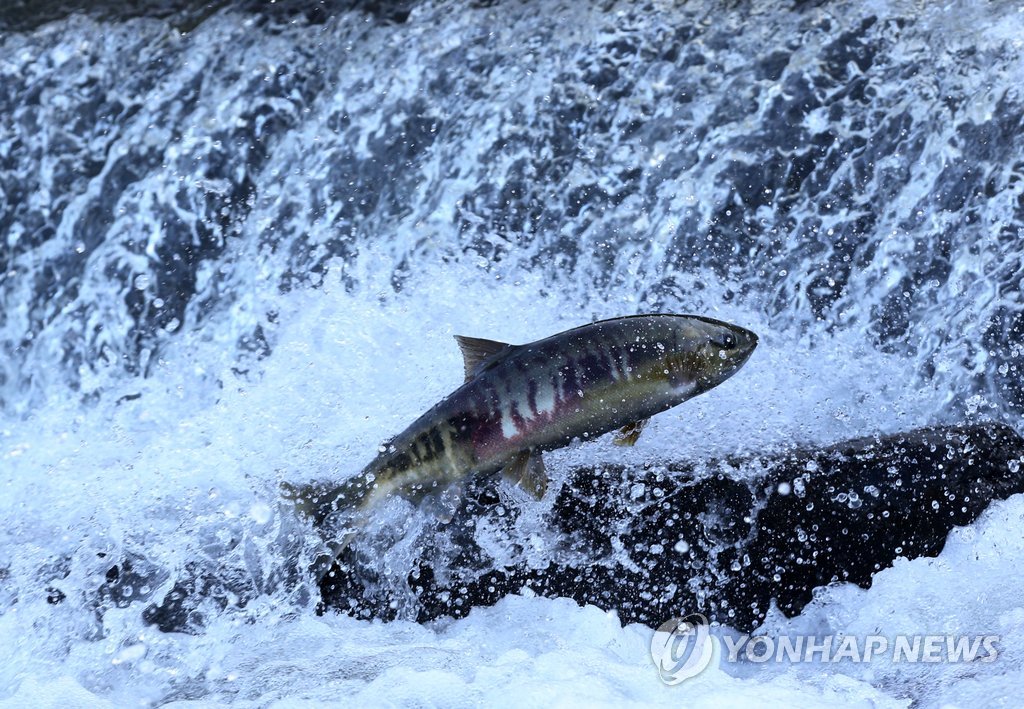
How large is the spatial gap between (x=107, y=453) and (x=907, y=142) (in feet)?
10.9

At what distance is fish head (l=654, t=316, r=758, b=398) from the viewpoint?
2734 millimetres

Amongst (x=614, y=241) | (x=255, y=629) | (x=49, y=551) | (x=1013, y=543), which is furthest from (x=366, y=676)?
(x=614, y=241)

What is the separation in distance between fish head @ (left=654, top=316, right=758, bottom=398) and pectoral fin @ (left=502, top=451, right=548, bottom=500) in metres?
0.40

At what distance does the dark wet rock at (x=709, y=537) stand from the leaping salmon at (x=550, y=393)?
27 centimetres

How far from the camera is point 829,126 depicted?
4238mm

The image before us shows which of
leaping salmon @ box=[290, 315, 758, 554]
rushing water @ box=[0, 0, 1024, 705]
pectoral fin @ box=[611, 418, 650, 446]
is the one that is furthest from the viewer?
rushing water @ box=[0, 0, 1024, 705]

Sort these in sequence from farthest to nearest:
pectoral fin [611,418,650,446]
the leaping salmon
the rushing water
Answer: the rushing water
pectoral fin [611,418,650,446]
the leaping salmon

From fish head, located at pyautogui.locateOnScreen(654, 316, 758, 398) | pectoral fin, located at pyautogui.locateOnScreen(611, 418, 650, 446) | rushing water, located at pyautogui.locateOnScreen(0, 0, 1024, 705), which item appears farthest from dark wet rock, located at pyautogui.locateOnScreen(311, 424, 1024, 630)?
fish head, located at pyautogui.locateOnScreen(654, 316, 758, 398)

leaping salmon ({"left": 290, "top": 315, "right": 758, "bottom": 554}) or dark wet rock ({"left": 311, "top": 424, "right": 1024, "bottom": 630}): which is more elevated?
leaping salmon ({"left": 290, "top": 315, "right": 758, "bottom": 554})

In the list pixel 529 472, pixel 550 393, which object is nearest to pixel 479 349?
pixel 550 393

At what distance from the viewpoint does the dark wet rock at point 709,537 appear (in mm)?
2928

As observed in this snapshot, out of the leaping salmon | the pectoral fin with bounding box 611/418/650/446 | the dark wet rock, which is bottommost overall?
the dark wet rock

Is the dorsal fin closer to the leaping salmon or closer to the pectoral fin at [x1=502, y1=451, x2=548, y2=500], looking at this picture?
the leaping salmon

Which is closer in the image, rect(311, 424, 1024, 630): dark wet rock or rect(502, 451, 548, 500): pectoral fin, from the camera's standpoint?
rect(502, 451, 548, 500): pectoral fin
